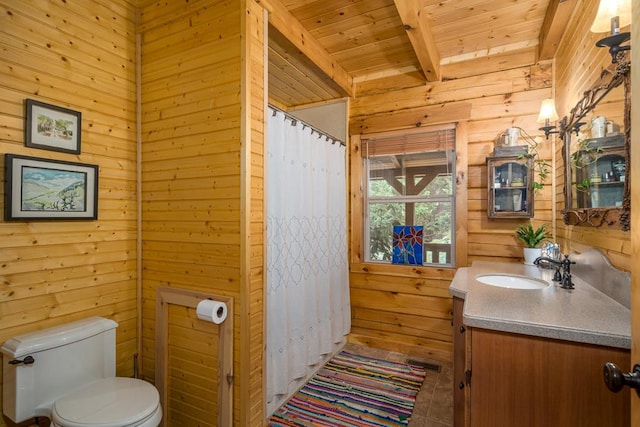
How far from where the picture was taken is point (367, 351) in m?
2.89

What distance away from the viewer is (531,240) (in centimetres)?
229

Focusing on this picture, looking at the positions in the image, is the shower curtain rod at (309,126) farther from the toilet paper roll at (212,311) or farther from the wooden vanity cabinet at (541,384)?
the wooden vanity cabinet at (541,384)

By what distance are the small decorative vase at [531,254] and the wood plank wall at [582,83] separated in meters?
0.15

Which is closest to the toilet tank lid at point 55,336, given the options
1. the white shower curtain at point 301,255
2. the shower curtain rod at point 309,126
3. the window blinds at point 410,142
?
the white shower curtain at point 301,255

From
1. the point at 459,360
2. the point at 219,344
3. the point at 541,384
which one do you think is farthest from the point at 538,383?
the point at 219,344

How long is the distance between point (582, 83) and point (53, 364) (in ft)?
10.3

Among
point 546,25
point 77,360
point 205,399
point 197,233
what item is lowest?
point 205,399

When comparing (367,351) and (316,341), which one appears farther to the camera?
(367,351)

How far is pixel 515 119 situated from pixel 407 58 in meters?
1.02

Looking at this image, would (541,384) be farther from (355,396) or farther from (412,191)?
(412,191)

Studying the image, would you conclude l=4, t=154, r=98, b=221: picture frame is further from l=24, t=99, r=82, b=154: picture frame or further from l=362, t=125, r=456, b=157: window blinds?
l=362, t=125, r=456, b=157: window blinds

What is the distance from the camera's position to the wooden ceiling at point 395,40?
80.4 inches

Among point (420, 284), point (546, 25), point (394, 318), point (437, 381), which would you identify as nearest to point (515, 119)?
point (546, 25)

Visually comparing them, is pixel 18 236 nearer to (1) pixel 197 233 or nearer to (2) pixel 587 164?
(1) pixel 197 233
